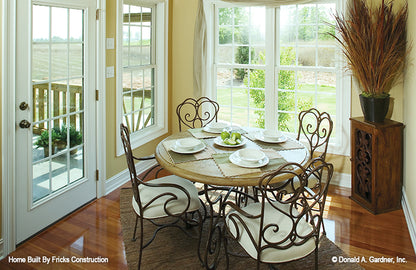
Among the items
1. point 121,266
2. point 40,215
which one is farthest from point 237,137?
point 40,215

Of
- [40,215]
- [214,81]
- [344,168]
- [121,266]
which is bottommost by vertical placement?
[121,266]

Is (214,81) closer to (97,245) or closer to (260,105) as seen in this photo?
(260,105)

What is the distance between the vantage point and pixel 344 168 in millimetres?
4020

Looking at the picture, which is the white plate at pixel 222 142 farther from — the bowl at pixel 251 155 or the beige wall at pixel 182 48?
the beige wall at pixel 182 48

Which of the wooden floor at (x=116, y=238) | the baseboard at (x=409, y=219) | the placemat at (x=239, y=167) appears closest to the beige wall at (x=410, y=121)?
the baseboard at (x=409, y=219)

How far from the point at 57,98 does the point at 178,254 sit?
5.39 ft

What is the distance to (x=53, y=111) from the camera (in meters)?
3.06

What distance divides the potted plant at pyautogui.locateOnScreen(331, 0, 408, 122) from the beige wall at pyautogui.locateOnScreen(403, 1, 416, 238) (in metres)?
Result: 0.12

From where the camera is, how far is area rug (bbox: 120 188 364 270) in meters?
2.51

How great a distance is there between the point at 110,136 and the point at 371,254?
8.48ft

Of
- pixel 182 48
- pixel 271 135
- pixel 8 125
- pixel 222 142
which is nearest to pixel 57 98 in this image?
pixel 8 125

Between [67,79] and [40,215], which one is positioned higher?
[67,79]

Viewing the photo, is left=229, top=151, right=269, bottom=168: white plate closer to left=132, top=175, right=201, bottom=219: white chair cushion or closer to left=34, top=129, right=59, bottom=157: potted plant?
left=132, top=175, right=201, bottom=219: white chair cushion

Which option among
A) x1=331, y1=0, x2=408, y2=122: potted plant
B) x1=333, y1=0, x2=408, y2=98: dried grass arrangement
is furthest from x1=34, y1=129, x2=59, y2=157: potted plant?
x1=333, y1=0, x2=408, y2=98: dried grass arrangement
